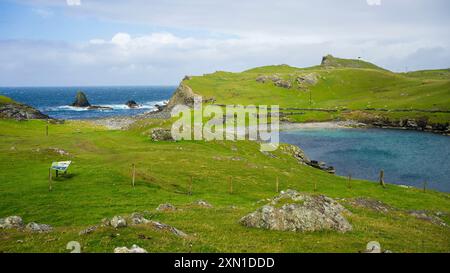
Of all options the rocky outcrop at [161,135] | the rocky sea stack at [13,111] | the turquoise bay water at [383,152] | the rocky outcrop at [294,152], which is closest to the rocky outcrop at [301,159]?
Answer: the rocky outcrop at [294,152]

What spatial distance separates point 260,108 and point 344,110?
41611mm

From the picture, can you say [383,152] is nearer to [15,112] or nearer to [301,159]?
[301,159]

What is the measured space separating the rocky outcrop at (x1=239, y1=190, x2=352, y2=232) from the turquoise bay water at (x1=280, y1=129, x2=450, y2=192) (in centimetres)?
5798

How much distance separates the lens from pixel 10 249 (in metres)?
22.1

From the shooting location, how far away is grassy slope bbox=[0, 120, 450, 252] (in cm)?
2395

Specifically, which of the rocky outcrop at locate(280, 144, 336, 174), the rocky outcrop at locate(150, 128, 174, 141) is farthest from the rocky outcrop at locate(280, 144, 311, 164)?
the rocky outcrop at locate(150, 128, 174, 141)

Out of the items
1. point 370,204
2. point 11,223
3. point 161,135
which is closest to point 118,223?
point 11,223

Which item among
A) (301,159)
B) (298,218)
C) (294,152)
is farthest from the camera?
(294,152)

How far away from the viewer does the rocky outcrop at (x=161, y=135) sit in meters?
81.4

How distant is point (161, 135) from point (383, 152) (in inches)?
2652

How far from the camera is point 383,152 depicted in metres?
112

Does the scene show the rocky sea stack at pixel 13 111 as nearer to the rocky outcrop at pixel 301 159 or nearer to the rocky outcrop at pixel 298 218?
the rocky outcrop at pixel 301 159
